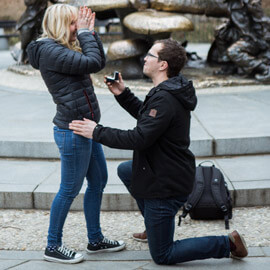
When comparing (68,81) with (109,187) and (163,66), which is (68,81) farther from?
(109,187)

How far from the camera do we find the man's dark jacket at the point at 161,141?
118 inches

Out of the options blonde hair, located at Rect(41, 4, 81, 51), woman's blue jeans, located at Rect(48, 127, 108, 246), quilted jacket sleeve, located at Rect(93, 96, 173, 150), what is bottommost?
woman's blue jeans, located at Rect(48, 127, 108, 246)

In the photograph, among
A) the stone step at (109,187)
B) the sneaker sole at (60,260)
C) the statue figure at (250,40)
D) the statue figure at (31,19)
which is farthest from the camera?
the statue figure at (31,19)

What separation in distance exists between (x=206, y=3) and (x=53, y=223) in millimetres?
6623

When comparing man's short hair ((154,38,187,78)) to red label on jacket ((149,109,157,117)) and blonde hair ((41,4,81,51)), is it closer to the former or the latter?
red label on jacket ((149,109,157,117))

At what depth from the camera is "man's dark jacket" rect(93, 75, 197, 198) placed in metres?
3.00

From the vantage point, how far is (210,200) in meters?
3.98

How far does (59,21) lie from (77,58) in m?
0.24

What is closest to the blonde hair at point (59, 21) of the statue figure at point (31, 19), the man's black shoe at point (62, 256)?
the man's black shoe at point (62, 256)

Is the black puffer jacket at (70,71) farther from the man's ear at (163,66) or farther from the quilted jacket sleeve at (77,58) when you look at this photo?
the man's ear at (163,66)

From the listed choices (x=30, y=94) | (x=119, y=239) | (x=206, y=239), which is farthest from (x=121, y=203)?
(x=30, y=94)

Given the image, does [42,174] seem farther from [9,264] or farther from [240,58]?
[240,58]

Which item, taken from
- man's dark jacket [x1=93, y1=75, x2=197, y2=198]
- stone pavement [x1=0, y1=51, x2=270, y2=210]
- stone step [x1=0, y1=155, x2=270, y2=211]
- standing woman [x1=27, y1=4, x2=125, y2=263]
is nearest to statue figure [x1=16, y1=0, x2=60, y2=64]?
stone pavement [x1=0, y1=51, x2=270, y2=210]

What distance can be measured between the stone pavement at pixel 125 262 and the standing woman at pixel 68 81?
9cm
